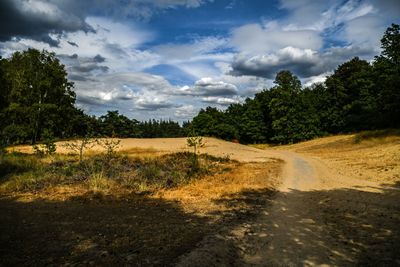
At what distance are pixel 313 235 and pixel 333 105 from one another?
68.8 metres

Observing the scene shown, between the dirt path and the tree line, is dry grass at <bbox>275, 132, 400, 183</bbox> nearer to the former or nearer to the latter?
the dirt path

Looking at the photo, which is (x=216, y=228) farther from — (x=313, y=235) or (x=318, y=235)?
(x=318, y=235)

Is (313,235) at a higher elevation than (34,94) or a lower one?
lower

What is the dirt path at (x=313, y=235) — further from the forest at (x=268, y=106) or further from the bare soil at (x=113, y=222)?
the forest at (x=268, y=106)

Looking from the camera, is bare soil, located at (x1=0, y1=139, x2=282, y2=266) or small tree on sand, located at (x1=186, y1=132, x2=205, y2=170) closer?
bare soil, located at (x1=0, y1=139, x2=282, y2=266)

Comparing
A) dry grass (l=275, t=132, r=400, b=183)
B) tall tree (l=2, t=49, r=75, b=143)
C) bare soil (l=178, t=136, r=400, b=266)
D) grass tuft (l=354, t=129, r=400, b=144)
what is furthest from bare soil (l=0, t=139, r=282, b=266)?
tall tree (l=2, t=49, r=75, b=143)

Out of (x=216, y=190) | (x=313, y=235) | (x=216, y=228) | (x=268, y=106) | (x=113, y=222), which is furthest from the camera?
(x=268, y=106)

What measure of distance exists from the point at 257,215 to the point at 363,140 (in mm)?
38411

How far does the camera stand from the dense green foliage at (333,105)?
167 feet

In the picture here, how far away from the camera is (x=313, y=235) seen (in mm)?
8531

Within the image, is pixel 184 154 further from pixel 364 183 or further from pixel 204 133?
pixel 204 133

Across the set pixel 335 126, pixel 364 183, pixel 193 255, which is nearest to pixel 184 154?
pixel 364 183

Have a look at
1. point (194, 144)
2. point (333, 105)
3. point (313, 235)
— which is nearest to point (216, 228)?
point (313, 235)

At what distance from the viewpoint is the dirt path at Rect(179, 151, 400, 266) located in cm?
690
